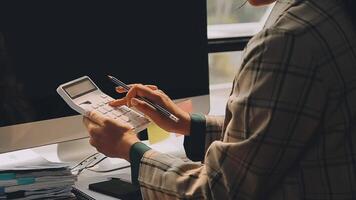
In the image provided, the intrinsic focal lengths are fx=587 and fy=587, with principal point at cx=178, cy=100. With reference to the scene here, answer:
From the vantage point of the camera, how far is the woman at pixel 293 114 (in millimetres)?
834

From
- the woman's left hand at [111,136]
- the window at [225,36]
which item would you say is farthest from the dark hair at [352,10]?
the window at [225,36]

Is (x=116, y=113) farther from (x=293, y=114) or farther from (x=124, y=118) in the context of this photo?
(x=293, y=114)

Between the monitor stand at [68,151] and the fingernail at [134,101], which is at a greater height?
the fingernail at [134,101]

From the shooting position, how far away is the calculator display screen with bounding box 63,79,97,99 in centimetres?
120

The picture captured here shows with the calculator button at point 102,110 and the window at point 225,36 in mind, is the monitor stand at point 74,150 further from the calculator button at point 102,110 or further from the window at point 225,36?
the window at point 225,36

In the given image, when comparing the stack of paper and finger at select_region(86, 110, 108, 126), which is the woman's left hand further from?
the stack of paper

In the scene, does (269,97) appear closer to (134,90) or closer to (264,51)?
(264,51)

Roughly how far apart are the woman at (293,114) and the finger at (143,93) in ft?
1.15

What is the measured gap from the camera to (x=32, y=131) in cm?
129

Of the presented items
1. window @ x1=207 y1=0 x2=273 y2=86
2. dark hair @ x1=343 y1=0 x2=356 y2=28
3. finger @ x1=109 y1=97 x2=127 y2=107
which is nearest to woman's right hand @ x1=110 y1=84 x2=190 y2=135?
finger @ x1=109 y1=97 x2=127 y2=107

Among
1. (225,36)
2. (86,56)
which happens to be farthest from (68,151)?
(225,36)

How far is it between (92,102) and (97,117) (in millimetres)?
110

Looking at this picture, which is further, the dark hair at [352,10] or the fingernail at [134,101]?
the fingernail at [134,101]

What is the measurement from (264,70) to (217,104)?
1021 mm
